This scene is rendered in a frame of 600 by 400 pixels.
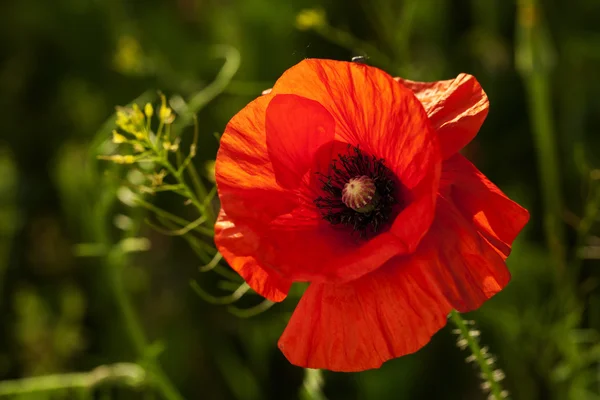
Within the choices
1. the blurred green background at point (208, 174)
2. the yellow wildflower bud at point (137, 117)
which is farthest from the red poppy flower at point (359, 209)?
the blurred green background at point (208, 174)

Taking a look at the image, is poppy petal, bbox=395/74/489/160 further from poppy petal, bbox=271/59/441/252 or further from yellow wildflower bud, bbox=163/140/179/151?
yellow wildflower bud, bbox=163/140/179/151

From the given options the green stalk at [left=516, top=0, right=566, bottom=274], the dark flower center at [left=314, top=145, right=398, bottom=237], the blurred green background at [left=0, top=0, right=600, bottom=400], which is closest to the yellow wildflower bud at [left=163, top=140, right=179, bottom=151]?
the dark flower center at [left=314, top=145, right=398, bottom=237]

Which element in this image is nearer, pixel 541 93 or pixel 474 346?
pixel 474 346

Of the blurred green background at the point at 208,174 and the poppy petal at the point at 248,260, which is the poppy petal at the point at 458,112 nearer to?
→ the poppy petal at the point at 248,260

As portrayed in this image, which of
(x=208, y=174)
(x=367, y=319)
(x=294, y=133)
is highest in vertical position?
A: (x=294, y=133)

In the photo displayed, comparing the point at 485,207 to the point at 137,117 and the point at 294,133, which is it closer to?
the point at 294,133

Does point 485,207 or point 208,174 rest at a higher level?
point 485,207

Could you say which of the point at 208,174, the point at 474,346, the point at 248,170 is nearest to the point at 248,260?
the point at 248,170
